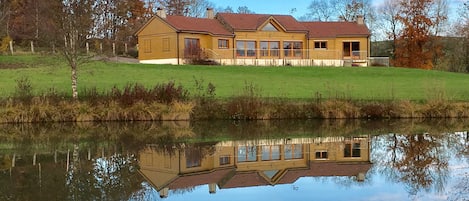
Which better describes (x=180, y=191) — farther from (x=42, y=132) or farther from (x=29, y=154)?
(x=42, y=132)

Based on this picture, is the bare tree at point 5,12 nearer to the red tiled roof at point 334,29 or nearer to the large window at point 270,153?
the red tiled roof at point 334,29

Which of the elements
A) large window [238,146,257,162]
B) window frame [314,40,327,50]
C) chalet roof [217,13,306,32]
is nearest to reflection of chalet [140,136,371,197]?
large window [238,146,257,162]

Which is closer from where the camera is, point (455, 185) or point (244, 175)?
point (455, 185)

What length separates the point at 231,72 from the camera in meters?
38.0

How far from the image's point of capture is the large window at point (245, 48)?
46.8m

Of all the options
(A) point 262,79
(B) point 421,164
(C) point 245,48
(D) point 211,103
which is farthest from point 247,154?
(C) point 245,48

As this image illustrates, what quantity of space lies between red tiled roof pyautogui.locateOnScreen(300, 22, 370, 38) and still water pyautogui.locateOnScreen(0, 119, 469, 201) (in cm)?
2913

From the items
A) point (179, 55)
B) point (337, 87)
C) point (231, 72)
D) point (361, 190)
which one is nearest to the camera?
point (361, 190)

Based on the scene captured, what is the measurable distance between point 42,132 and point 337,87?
16.9 meters

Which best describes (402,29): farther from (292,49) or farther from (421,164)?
(421,164)

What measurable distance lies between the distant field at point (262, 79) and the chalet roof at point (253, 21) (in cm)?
774

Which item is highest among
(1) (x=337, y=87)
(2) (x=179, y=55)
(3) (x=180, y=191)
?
(2) (x=179, y=55)

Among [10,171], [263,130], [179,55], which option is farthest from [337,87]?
[10,171]

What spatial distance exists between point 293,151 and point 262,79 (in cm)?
2001
